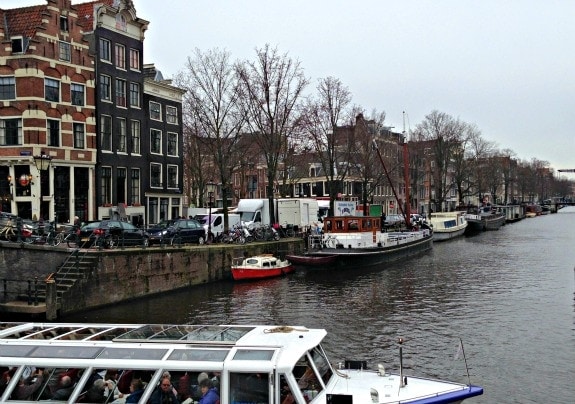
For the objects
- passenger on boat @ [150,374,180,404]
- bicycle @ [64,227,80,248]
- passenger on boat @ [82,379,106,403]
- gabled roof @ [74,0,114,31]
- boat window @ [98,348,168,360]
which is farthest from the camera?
gabled roof @ [74,0,114,31]

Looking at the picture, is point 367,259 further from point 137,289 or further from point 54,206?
point 54,206

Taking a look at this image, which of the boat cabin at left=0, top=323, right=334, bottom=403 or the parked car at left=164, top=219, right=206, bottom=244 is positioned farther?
the parked car at left=164, top=219, right=206, bottom=244

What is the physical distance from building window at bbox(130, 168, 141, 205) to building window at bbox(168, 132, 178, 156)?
5530 mm

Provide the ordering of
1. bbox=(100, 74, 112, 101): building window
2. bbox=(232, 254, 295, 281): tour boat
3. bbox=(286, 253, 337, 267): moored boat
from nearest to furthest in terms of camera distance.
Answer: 1. bbox=(232, 254, 295, 281): tour boat
2. bbox=(286, 253, 337, 267): moored boat
3. bbox=(100, 74, 112, 101): building window

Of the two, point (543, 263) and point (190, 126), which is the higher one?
point (190, 126)

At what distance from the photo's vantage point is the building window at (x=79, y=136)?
4356cm

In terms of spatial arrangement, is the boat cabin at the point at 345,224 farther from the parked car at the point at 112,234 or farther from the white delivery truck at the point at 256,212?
the parked car at the point at 112,234

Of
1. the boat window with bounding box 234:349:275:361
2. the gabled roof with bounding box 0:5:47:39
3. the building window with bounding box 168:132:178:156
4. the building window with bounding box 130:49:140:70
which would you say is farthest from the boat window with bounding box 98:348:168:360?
the building window with bounding box 168:132:178:156

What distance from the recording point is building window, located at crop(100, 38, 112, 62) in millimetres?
46031

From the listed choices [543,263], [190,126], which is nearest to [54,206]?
[190,126]

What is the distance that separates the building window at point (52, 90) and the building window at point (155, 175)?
12015 mm

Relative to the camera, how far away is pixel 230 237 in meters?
43.0

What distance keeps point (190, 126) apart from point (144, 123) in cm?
1858

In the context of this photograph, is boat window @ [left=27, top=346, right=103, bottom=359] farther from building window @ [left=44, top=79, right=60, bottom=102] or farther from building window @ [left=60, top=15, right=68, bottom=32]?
building window @ [left=60, top=15, right=68, bottom=32]
